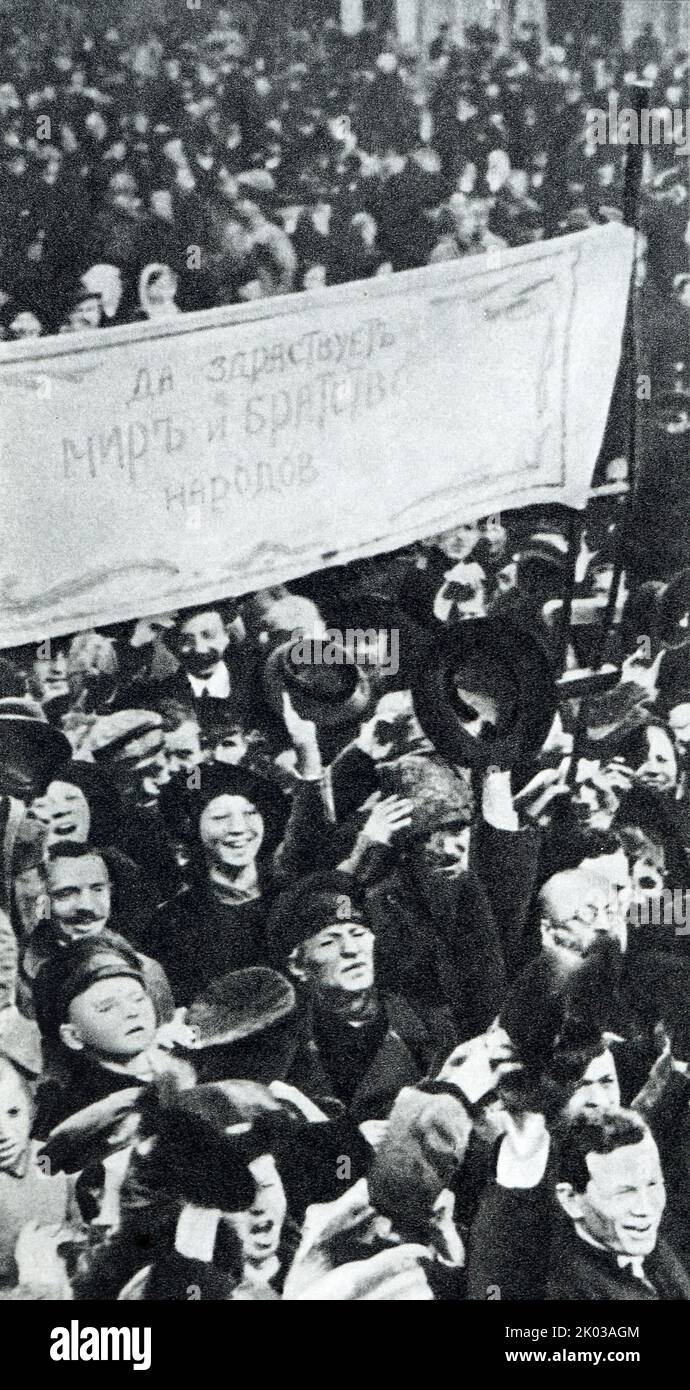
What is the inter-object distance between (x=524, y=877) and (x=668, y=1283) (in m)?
1.00

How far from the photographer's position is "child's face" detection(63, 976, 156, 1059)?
144 inches

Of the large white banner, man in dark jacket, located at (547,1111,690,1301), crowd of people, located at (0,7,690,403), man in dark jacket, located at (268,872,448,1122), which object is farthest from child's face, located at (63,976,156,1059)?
crowd of people, located at (0,7,690,403)

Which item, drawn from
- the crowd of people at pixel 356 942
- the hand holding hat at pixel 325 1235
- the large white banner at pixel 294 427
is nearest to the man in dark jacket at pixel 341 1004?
the crowd of people at pixel 356 942

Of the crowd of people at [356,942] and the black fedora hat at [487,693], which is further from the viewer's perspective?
the black fedora hat at [487,693]

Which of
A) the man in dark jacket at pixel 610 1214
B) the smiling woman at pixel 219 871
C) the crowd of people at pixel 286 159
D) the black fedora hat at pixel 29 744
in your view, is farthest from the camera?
the man in dark jacket at pixel 610 1214

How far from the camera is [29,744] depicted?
11.9 ft

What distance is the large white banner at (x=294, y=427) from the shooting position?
3.54 m

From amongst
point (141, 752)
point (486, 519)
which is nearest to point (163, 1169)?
point (141, 752)

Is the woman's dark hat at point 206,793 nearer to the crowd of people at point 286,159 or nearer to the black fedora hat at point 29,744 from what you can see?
the black fedora hat at point 29,744

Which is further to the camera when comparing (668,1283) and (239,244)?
(668,1283)

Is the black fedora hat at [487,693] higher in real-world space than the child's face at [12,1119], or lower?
higher

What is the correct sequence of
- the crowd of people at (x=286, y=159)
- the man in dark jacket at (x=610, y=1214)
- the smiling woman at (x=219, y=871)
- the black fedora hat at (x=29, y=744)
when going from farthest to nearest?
the man in dark jacket at (x=610, y=1214), the smiling woman at (x=219, y=871), the black fedora hat at (x=29, y=744), the crowd of people at (x=286, y=159)

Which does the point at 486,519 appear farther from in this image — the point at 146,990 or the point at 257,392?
the point at 146,990

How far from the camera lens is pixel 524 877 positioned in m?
3.84
